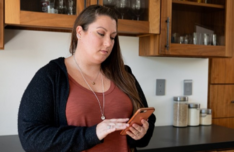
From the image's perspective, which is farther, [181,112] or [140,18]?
[181,112]

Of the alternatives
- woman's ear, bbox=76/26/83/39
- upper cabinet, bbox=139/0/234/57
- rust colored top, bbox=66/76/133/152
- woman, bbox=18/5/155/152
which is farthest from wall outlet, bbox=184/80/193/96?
woman's ear, bbox=76/26/83/39

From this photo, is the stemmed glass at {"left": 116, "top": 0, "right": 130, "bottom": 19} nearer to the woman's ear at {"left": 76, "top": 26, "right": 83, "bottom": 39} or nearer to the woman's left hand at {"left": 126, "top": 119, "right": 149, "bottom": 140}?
the woman's ear at {"left": 76, "top": 26, "right": 83, "bottom": 39}

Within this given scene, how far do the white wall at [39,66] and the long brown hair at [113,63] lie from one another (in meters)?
0.59

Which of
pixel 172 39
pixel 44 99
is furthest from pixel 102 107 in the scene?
pixel 172 39

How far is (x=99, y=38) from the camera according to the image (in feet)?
3.86

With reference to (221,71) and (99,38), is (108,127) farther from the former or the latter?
(221,71)

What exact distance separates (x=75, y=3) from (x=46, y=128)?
2.70 ft

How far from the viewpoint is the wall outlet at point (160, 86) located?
2156mm

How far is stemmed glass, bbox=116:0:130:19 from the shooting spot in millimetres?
1770

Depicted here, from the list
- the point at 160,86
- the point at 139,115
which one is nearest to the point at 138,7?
the point at 160,86

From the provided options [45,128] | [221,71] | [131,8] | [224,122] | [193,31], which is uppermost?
[131,8]

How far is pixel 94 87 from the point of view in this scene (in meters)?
1.22

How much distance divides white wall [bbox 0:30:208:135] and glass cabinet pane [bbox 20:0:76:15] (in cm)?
27

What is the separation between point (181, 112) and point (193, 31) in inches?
22.5
